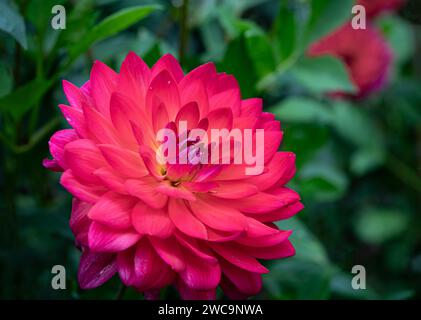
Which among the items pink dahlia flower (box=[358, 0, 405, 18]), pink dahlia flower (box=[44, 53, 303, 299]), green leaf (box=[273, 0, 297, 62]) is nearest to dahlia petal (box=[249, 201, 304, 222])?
pink dahlia flower (box=[44, 53, 303, 299])

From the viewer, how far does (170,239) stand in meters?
0.40

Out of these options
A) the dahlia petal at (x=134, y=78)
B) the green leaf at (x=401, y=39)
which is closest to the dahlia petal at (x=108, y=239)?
the dahlia petal at (x=134, y=78)

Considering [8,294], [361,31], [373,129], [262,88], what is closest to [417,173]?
[373,129]

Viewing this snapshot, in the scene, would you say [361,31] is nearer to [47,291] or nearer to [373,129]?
[373,129]

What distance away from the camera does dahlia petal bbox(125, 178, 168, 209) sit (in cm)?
40

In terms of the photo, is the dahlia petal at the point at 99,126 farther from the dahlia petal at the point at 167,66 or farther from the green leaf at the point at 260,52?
the green leaf at the point at 260,52

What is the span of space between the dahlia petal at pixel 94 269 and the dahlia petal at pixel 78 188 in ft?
0.13

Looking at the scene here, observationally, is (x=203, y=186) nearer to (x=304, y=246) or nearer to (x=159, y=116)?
(x=159, y=116)

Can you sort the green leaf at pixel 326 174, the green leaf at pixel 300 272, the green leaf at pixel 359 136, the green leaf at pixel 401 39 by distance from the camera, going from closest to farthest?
1. the green leaf at pixel 300 272
2. the green leaf at pixel 326 174
3. the green leaf at pixel 359 136
4. the green leaf at pixel 401 39

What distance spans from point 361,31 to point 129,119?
2.02 feet

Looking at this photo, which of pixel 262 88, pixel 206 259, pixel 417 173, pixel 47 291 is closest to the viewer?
pixel 206 259

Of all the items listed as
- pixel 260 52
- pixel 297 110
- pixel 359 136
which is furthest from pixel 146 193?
pixel 359 136

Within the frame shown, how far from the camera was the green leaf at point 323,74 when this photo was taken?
70 cm

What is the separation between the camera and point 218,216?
0.42m
